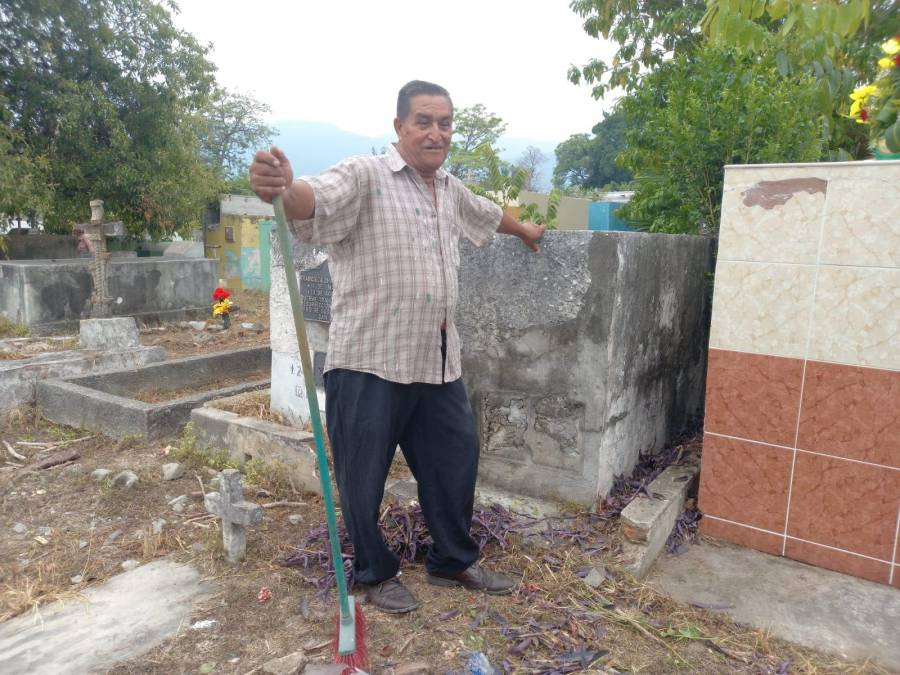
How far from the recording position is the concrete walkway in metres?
2.41

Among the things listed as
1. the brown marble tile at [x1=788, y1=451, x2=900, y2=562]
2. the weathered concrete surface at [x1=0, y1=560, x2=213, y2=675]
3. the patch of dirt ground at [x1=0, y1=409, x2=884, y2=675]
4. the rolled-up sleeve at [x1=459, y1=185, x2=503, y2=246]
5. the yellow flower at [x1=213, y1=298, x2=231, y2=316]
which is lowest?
the weathered concrete surface at [x1=0, y1=560, x2=213, y2=675]

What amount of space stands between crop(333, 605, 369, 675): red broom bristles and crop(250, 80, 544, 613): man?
21 centimetres

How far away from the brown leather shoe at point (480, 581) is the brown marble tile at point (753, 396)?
118cm

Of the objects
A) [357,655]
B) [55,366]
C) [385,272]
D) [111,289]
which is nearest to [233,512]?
[357,655]

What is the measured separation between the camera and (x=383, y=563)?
2525mm

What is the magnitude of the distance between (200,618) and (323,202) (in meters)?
1.61

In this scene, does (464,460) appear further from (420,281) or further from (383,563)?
(420,281)

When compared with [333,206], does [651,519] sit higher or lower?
lower

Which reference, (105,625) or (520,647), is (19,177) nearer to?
(105,625)

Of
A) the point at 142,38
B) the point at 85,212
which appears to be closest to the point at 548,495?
the point at 85,212

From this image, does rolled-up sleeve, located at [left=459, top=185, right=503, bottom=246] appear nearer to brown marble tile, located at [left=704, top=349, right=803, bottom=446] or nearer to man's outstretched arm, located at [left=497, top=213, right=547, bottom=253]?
man's outstretched arm, located at [left=497, top=213, right=547, bottom=253]

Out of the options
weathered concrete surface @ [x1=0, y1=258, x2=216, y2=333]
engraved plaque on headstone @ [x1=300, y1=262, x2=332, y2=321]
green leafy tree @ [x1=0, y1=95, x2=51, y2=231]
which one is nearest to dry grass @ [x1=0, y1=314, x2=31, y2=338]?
weathered concrete surface @ [x1=0, y1=258, x2=216, y2=333]

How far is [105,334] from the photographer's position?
7.04 metres

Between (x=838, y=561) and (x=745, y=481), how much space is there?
47 centimetres
